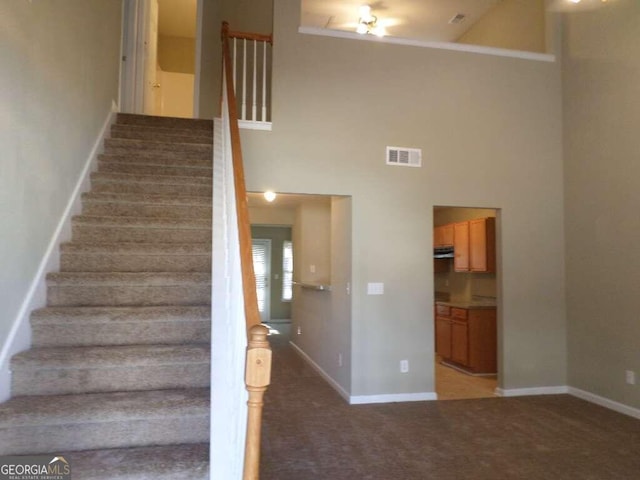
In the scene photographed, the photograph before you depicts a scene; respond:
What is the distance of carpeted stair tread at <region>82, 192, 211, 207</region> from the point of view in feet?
11.1

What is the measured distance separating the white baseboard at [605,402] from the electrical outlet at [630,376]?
0.73 feet

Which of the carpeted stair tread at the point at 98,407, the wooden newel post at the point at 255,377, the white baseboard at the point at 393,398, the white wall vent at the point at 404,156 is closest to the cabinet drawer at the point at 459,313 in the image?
the white baseboard at the point at 393,398

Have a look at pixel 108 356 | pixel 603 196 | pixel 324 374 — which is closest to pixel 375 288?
pixel 324 374

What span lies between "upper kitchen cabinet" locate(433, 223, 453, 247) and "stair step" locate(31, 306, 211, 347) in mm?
4870

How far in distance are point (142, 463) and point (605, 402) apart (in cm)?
422

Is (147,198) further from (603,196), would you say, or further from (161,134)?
(603,196)

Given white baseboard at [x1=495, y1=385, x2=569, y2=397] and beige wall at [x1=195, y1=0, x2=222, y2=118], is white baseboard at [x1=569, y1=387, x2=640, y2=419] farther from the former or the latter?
beige wall at [x1=195, y1=0, x2=222, y2=118]

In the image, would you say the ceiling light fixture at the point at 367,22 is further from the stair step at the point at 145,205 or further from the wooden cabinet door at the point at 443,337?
the wooden cabinet door at the point at 443,337

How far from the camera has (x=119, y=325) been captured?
255cm

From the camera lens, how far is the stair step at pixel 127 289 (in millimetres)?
2703

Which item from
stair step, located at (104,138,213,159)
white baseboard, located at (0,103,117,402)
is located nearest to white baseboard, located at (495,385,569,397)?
stair step, located at (104,138,213,159)

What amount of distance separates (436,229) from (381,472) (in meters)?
5.07

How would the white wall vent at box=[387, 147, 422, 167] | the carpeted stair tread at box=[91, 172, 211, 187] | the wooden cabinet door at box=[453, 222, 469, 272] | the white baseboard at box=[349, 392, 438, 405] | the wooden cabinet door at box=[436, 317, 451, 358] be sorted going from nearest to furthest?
1. the carpeted stair tread at box=[91, 172, 211, 187]
2. the white baseboard at box=[349, 392, 438, 405]
3. the white wall vent at box=[387, 147, 422, 167]
4. the wooden cabinet door at box=[436, 317, 451, 358]
5. the wooden cabinet door at box=[453, 222, 469, 272]

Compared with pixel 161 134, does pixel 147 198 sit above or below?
below
